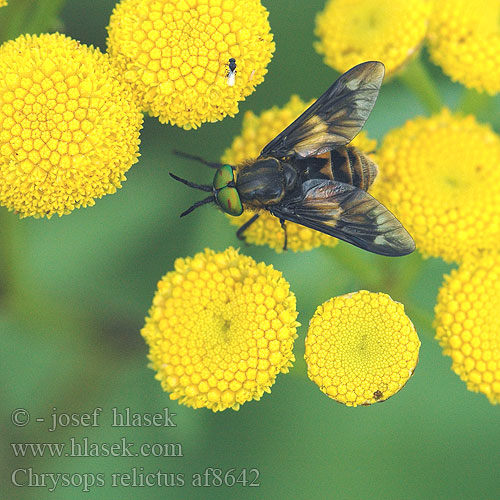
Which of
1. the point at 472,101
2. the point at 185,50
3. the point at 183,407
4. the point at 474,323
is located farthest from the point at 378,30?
the point at 183,407

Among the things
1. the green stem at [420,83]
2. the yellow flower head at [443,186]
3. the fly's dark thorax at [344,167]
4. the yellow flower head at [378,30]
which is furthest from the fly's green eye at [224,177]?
the green stem at [420,83]

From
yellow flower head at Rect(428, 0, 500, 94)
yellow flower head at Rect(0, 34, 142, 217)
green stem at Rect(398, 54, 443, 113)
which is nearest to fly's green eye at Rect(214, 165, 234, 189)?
yellow flower head at Rect(0, 34, 142, 217)

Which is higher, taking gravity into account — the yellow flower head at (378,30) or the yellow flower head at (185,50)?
the yellow flower head at (185,50)

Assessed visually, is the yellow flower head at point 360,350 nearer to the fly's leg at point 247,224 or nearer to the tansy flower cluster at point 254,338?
the tansy flower cluster at point 254,338

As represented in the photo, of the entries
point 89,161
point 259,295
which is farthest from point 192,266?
point 89,161

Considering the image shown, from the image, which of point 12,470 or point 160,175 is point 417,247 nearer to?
point 160,175
